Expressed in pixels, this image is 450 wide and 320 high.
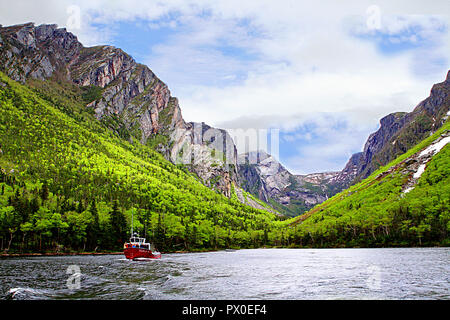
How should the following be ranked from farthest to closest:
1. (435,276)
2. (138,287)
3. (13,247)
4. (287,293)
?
(13,247), (435,276), (138,287), (287,293)

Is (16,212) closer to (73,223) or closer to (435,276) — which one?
(73,223)

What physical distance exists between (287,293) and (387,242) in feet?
474

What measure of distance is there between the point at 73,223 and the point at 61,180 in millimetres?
80429

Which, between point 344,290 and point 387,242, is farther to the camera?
point 387,242

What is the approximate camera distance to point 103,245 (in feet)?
433

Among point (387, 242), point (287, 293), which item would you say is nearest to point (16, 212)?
point (287, 293)

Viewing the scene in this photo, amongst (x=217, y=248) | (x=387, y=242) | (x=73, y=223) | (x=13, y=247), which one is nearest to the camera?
(x=13, y=247)

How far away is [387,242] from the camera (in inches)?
6117

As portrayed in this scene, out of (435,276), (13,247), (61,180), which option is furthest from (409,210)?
(61,180)
